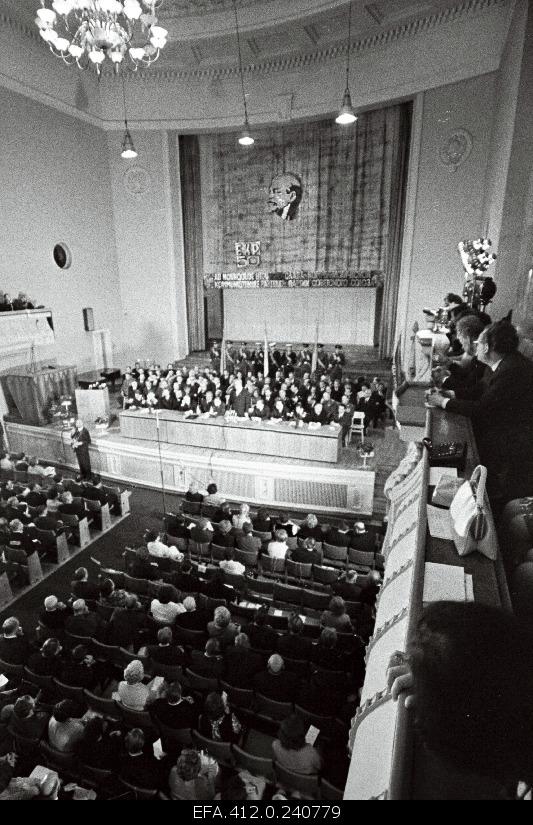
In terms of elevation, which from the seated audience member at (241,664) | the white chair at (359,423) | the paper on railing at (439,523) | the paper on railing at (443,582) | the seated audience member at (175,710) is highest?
the paper on railing at (439,523)

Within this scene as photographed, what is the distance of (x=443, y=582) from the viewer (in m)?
2.35

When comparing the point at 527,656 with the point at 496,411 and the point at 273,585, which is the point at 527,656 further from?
the point at 273,585

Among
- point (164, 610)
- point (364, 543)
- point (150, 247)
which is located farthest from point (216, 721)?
point (150, 247)

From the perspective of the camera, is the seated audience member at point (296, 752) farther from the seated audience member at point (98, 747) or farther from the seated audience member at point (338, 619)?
the seated audience member at point (338, 619)

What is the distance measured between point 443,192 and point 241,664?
1351cm

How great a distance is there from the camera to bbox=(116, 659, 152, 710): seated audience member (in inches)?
164

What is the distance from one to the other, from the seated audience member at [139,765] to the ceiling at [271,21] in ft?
49.2

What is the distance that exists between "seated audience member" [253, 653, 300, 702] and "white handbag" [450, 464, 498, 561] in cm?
240

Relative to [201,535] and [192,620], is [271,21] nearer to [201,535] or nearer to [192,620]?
[201,535]

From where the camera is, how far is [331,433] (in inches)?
377

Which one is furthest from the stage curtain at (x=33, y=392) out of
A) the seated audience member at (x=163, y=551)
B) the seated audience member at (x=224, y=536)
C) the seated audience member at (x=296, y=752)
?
the seated audience member at (x=296, y=752)

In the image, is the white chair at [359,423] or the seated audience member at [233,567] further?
the white chair at [359,423]

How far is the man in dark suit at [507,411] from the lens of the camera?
10.2 feet

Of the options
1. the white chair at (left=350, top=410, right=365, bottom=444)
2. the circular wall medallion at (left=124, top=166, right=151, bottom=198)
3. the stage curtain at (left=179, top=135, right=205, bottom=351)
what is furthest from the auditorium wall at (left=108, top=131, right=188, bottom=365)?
the white chair at (left=350, top=410, right=365, bottom=444)
